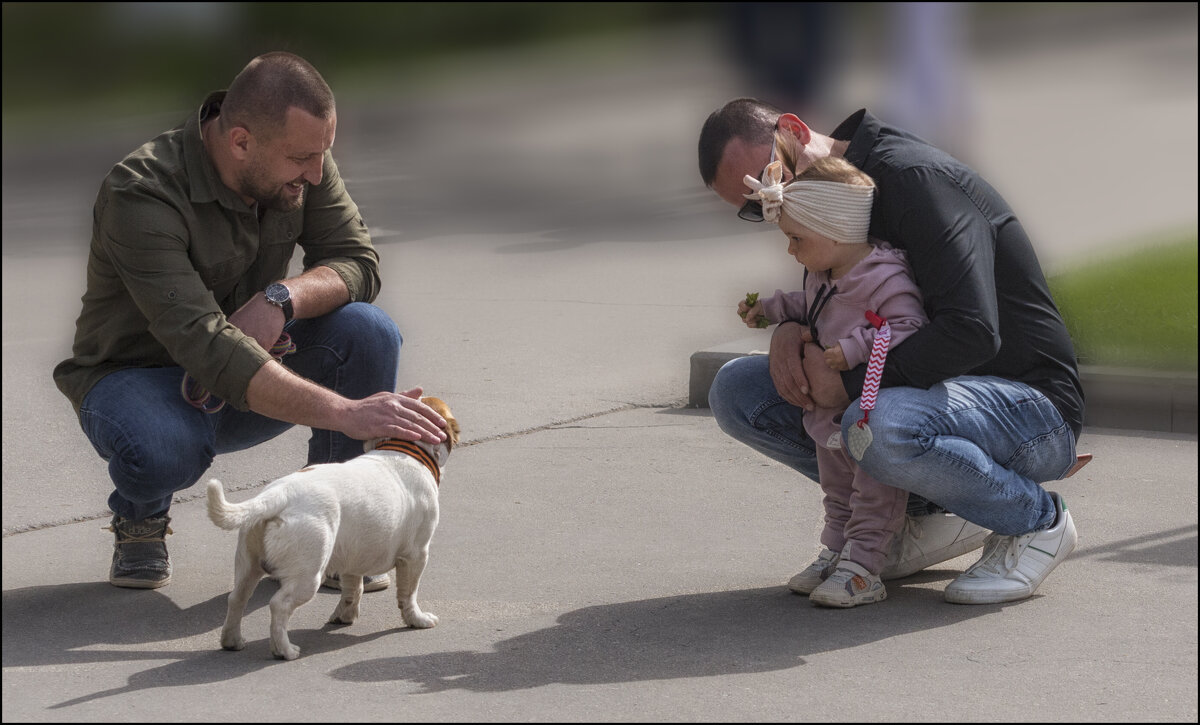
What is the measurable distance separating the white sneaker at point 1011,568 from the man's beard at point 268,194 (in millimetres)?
2176

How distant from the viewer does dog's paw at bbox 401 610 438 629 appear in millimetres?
3699

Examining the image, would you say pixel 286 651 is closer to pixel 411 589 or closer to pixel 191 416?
pixel 411 589

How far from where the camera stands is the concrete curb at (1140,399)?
5.77 m

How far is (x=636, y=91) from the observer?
1274cm

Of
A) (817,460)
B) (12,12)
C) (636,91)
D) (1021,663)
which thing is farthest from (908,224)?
(636,91)

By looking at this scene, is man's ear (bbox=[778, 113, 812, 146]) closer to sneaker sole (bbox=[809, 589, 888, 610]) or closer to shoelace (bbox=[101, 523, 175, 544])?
sneaker sole (bbox=[809, 589, 888, 610])

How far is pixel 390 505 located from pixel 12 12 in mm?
7379

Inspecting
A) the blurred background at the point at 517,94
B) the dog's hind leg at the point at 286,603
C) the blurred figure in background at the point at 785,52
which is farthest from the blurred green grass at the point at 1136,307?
the blurred figure in background at the point at 785,52

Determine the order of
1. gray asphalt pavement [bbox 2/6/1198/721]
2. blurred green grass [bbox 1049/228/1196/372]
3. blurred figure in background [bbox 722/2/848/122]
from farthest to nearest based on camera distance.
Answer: blurred figure in background [bbox 722/2/848/122] < blurred green grass [bbox 1049/228/1196/372] < gray asphalt pavement [bbox 2/6/1198/721]

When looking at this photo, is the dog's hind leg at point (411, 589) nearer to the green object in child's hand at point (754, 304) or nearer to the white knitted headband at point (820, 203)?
the green object in child's hand at point (754, 304)

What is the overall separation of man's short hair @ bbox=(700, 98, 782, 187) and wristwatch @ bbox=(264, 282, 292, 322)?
4.15 ft

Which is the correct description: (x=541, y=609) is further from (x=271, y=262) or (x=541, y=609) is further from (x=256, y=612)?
(x=271, y=262)

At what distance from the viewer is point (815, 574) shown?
3955mm

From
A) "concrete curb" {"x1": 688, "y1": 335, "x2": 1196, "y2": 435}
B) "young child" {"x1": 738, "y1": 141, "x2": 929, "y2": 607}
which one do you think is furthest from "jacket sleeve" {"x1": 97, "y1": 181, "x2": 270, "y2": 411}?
"concrete curb" {"x1": 688, "y1": 335, "x2": 1196, "y2": 435}
